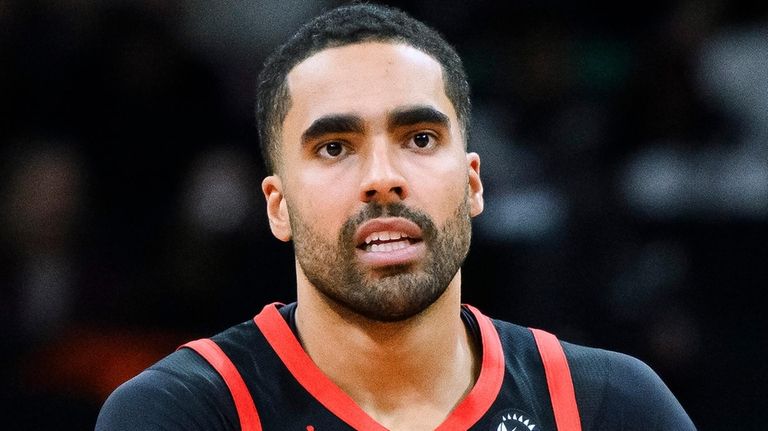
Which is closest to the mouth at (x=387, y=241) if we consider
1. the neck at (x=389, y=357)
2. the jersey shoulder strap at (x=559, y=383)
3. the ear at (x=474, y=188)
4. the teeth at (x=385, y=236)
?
the teeth at (x=385, y=236)

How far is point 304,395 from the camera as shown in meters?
2.84

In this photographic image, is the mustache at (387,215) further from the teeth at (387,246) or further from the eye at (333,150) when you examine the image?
the eye at (333,150)

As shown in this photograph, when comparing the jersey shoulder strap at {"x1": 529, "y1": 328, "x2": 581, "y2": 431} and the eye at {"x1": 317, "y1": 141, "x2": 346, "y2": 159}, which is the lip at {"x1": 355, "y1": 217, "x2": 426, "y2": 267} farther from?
the jersey shoulder strap at {"x1": 529, "y1": 328, "x2": 581, "y2": 431}

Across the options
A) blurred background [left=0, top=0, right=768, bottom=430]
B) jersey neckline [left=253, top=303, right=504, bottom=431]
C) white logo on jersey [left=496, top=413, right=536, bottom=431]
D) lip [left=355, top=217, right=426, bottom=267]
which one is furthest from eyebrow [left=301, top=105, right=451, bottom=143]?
blurred background [left=0, top=0, right=768, bottom=430]

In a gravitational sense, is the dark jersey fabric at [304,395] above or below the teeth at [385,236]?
below

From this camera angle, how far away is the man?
272 cm

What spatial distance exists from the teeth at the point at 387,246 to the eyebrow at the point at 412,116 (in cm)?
28

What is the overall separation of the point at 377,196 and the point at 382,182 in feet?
0.12

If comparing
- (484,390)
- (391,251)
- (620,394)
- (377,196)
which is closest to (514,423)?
(484,390)

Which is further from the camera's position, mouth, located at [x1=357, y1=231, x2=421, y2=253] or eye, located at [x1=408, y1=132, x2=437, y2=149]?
eye, located at [x1=408, y1=132, x2=437, y2=149]

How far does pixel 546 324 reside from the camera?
5.12m

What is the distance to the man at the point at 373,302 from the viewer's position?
8.94 ft

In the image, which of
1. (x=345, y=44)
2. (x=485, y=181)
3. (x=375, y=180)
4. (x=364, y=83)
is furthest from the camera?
(x=485, y=181)

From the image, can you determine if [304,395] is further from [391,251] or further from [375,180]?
[375,180]
